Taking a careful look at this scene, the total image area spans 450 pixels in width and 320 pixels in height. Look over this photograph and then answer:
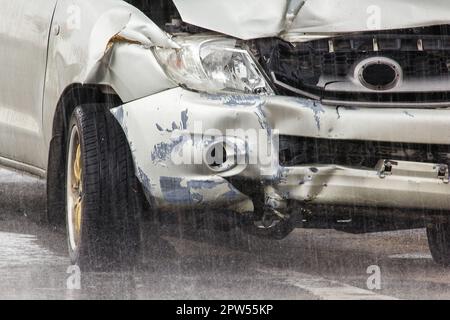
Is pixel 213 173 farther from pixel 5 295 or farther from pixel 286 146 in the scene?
pixel 5 295

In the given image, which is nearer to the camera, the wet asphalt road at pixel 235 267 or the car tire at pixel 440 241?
the wet asphalt road at pixel 235 267

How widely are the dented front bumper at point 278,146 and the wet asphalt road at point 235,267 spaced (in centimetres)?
46

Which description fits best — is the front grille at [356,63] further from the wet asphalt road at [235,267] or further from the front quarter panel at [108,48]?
the wet asphalt road at [235,267]

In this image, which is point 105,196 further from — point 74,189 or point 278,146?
point 278,146

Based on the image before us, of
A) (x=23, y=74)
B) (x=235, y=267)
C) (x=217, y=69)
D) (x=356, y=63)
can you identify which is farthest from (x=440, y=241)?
(x=23, y=74)

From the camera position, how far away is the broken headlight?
7.98 m

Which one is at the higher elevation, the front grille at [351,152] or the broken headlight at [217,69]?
the broken headlight at [217,69]

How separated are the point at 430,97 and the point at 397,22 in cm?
39

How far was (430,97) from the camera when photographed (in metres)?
8.01

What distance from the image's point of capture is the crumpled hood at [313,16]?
7.97 meters

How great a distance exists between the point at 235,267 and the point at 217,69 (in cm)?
133

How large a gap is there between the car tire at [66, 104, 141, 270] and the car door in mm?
816

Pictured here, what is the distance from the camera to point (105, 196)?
8367mm

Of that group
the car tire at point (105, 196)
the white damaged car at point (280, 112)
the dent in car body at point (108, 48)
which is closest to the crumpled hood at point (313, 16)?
the white damaged car at point (280, 112)
